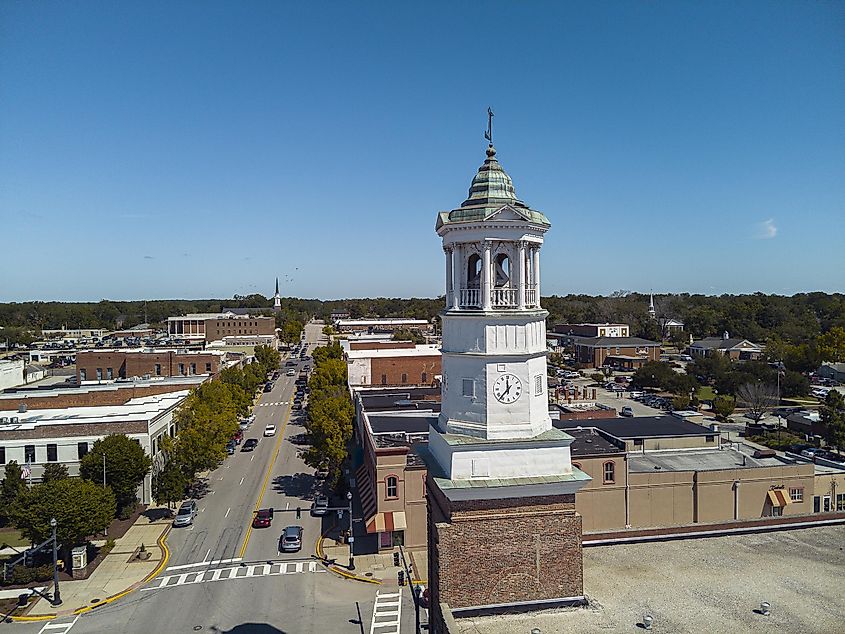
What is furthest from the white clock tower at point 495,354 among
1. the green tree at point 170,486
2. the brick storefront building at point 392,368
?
the brick storefront building at point 392,368

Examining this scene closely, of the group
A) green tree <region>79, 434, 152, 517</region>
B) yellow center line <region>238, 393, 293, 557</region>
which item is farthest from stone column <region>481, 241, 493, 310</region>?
green tree <region>79, 434, 152, 517</region>

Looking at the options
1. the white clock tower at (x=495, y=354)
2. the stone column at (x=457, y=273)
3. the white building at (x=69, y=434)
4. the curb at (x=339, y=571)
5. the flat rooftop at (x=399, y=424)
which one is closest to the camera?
the white clock tower at (x=495, y=354)

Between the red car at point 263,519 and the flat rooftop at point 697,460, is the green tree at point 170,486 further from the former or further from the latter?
the flat rooftop at point 697,460

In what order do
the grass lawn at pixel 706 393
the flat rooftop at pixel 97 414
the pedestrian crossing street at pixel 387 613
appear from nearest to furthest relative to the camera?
the pedestrian crossing street at pixel 387 613 → the flat rooftop at pixel 97 414 → the grass lawn at pixel 706 393

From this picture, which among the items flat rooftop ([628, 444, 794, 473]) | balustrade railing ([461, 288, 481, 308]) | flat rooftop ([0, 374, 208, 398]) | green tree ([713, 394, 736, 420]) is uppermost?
balustrade railing ([461, 288, 481, 308])

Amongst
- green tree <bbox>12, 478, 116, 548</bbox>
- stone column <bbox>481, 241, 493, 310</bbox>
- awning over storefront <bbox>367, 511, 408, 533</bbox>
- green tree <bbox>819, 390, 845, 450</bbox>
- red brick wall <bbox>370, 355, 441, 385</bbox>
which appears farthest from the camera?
red brick wall <bbox>370, 355, 441, 385</bbox>

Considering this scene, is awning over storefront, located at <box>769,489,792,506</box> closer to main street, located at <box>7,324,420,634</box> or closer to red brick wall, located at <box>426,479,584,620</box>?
main street, located at <box>7,324,420,634</box>
